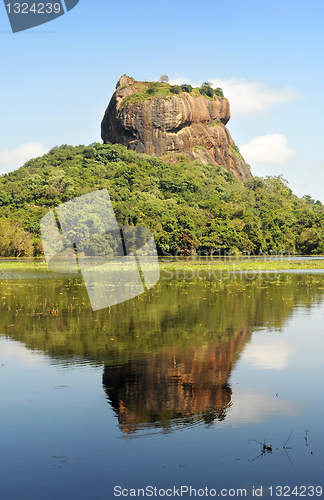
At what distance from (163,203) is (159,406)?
8215cm

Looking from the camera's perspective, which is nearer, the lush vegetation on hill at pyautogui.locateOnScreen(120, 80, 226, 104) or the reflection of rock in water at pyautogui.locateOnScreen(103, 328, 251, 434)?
the reflection of rock in water at pyautogui.locateOnScreen(103, 328, 251, 434)

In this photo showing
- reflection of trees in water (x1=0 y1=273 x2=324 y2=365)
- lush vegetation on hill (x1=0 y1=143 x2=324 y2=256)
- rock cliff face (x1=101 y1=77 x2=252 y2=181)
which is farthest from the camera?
rock cliff face (x1=101 y1=77 x2=252 y2=181)

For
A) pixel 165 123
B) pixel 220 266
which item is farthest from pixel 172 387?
pixel 165 123

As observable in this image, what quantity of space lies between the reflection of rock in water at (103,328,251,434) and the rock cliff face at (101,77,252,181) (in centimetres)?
11995

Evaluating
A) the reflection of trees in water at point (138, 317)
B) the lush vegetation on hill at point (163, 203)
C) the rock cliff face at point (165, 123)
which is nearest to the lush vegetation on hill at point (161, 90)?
the rock cliff face at point (165, 123)

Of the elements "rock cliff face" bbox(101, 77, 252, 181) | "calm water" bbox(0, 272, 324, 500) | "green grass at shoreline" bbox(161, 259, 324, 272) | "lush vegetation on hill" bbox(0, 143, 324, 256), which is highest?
"rock cliff face" bbox(101, 77, 252, 181)

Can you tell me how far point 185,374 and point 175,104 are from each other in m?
Result: 126

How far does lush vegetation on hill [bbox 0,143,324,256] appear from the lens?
236ft

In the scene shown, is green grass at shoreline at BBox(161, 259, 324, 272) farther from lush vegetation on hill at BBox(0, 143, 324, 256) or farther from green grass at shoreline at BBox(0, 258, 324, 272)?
lush vegetation on hill at BBox(0, 143, 324, 256)

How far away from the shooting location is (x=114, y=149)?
118m

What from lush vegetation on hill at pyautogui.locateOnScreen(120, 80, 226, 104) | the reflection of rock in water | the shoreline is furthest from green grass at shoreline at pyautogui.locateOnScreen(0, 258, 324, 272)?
lush vegetation on hill at pyautogui.locateOnScreen(120, 80, 226, 104)

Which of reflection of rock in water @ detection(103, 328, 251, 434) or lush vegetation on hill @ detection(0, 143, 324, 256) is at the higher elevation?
lush vegetation on hill @ detection(0, 143, 324, 256)

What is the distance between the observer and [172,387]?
808 centimetres

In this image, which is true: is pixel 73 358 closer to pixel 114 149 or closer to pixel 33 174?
pixel 33 174
